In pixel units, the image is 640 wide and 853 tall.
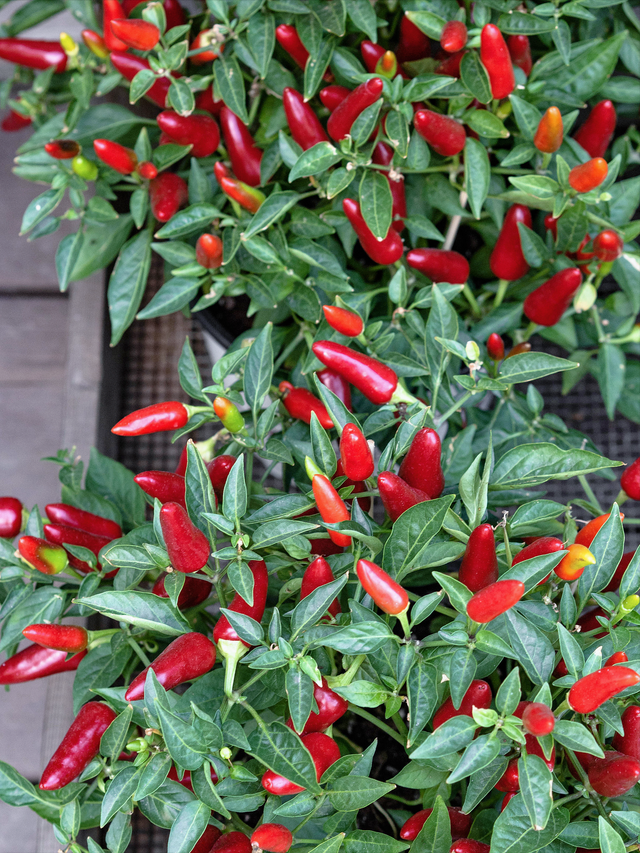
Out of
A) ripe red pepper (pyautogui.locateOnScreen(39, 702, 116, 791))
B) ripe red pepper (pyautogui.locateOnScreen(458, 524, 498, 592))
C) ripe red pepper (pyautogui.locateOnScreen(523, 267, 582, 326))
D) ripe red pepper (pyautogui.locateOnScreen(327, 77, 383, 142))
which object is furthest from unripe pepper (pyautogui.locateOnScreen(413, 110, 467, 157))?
ripe red pepper (pyautogui.locateOnScreen(39, 702, 116, 791))

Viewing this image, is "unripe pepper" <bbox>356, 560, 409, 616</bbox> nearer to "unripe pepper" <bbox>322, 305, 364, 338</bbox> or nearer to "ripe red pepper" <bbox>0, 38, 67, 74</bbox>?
"unripe pepper" <bbox>322, 305, 364, 338</bbox>

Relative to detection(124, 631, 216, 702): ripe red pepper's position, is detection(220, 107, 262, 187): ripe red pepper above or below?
above

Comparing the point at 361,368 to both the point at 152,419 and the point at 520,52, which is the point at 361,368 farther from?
the point at 520,52

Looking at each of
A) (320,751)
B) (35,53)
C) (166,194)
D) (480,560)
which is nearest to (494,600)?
(480,560)

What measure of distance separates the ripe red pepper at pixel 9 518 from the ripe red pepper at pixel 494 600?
45cm

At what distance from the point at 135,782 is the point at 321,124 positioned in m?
0.66

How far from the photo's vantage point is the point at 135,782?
520mm

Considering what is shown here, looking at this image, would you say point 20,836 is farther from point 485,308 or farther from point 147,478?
point 485,308

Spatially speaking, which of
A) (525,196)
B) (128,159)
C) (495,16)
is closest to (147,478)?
(128,159)

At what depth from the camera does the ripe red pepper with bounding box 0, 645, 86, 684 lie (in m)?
0.67

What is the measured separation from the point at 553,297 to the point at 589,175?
14cm

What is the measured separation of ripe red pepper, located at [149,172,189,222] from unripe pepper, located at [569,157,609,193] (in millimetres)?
399

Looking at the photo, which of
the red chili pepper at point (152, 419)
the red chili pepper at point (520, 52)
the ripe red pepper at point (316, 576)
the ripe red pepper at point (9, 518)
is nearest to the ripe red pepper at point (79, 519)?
the ripe red pepper at point (9, 518)

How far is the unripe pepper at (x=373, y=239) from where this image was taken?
706 millimetres
